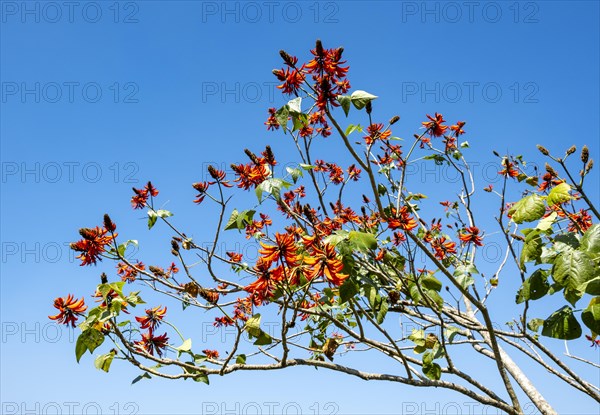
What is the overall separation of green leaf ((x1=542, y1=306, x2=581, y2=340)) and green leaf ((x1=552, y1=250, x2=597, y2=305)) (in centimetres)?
22

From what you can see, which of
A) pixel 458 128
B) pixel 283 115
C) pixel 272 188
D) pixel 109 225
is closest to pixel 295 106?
pixel 283 115

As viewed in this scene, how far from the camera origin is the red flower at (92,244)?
2900 millimetres

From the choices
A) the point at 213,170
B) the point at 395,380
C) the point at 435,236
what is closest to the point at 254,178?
the point at 213,170

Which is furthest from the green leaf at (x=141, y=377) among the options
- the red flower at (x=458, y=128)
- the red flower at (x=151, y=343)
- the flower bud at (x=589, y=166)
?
the red flower at (x=458, y=128)

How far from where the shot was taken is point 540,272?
225 centimetres

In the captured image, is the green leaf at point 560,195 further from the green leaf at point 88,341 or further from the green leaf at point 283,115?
the green leaf at point 88,341

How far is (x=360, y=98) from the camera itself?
2047mm

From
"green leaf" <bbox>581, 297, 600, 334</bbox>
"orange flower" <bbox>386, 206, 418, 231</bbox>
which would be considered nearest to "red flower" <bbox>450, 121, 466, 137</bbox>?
"orange flower" <bbox>386, 206, 418, 231</bbox>

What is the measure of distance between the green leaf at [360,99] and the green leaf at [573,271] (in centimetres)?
95

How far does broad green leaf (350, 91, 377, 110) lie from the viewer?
Result: 2.02m

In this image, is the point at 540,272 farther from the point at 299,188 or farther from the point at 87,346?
the point at 299,188

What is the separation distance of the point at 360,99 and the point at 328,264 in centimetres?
67

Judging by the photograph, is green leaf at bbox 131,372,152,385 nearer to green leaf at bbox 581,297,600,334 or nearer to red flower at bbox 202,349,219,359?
red flower at bbox 202,349,219,359

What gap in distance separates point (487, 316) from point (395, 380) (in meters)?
→ 0.61
